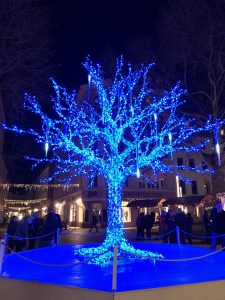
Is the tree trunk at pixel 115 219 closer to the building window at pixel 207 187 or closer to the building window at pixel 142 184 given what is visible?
the building window at pixel 142 184

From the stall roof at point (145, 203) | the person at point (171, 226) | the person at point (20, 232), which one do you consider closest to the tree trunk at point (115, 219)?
the person at point (20, 232)

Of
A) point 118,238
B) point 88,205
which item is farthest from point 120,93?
point 88,205

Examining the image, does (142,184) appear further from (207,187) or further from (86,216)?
(207,187)

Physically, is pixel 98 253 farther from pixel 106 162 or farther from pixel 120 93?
pixel 120 93

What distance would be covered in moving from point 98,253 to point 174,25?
14215 millimetres

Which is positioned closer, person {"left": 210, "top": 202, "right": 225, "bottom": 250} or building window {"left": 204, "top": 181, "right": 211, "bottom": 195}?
person {"left": 210, "top": 202, "right": 225, "bottom": 250}

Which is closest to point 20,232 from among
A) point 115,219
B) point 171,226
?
point 115,219

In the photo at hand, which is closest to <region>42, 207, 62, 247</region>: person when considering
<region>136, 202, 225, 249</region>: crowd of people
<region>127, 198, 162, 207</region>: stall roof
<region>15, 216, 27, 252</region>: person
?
<region>15, 216, 27, 252</region>: person

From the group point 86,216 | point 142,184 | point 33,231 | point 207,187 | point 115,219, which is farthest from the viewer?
point 207,187

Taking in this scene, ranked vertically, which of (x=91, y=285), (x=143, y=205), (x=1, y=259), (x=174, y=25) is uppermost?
(x=174, y=25)

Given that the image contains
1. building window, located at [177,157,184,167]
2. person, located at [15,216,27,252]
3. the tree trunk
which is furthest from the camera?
building window, located at [177,157,184,167]

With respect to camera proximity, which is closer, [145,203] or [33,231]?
[33,231]

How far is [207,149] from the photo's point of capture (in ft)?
145

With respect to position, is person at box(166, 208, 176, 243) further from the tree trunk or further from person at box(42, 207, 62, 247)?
person at box(42, 207, 62, 247)
